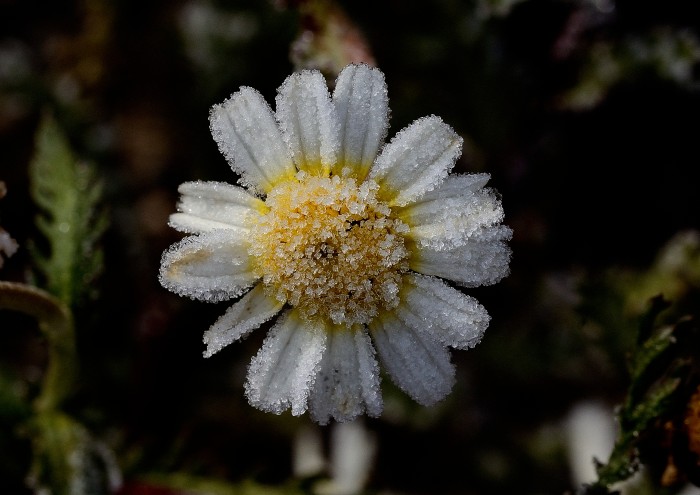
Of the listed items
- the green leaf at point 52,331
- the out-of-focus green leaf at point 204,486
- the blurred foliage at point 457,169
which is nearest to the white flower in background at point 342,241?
the green leaf at point 52,331

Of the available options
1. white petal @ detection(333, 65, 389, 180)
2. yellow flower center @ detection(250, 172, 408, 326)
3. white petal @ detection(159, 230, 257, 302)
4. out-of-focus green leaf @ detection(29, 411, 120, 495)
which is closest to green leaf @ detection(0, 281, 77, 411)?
out-of-focus green leaf @ detection(29, 411, 120, 495)

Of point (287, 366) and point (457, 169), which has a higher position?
point (457, 169)

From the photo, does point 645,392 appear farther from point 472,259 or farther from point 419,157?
point 419,157

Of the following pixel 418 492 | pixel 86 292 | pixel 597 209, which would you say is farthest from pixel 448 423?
pixel 86 292

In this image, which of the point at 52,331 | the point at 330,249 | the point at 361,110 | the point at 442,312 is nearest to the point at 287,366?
the point at 330,249

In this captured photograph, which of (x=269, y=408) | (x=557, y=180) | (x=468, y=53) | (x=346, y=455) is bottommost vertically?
(x=269, y=408)

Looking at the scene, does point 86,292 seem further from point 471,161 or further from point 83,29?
point 83,29
